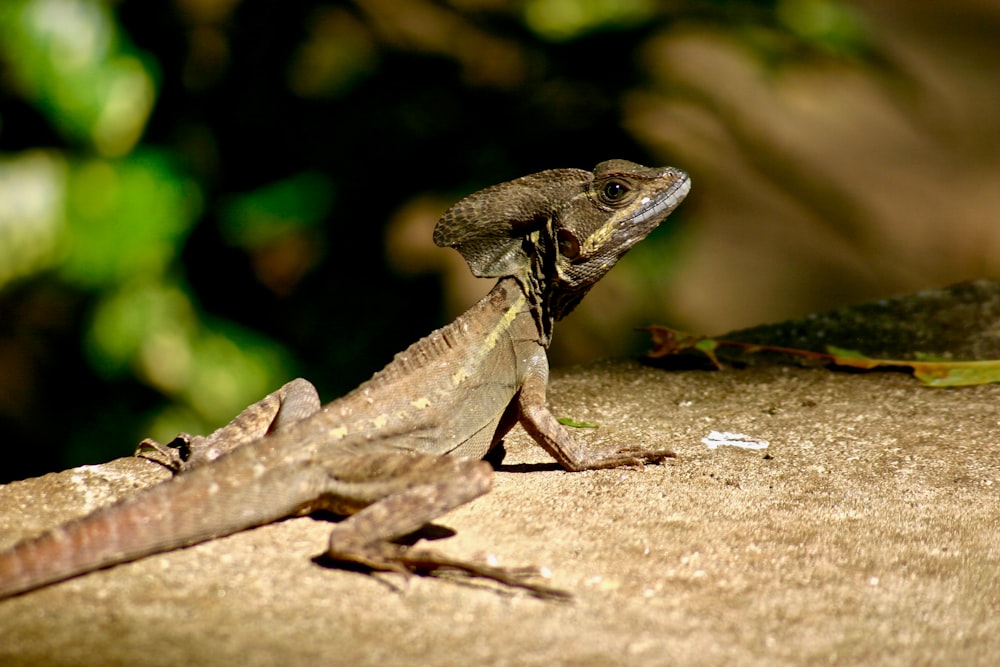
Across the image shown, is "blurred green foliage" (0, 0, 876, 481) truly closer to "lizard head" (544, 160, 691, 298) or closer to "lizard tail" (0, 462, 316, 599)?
"lizard head" (544, 160, 691, 298)

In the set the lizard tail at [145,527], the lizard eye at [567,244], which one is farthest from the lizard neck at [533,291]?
the lizard tail at [145,527]

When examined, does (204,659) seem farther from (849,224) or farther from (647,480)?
(849,224)

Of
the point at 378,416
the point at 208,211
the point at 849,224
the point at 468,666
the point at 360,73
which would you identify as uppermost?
the point at 360,73

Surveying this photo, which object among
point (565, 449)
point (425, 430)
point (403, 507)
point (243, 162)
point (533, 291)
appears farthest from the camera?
point (243, 162)

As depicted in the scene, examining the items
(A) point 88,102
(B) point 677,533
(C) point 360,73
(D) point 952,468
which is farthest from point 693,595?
(C) point 360,73

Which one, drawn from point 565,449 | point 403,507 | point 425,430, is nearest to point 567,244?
point 565,449

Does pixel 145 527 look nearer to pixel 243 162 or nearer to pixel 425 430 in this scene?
pixel 425 430
